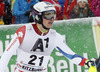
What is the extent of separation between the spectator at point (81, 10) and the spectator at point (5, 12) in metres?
1.39

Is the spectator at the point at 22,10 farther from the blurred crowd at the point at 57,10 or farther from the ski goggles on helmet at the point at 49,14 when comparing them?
the ski goggles on helmet at the point at 49,14

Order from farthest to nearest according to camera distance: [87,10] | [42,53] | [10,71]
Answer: [87,10] → [10,71] → [42,53]

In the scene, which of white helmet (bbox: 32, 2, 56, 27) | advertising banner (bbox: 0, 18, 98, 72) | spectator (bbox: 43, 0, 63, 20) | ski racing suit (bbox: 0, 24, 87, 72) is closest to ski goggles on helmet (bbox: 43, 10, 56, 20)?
white helmet (bbox: 32, 2, 56, 27)

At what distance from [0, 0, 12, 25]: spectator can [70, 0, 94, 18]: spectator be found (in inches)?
54.7

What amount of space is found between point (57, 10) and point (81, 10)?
0.57m

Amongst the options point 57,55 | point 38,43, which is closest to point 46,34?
point 38,43

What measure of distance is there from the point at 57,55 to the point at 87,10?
4.17 feet

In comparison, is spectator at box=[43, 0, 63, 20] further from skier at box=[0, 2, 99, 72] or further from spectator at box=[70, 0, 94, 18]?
skier at box=[0, 2, 99, 72]

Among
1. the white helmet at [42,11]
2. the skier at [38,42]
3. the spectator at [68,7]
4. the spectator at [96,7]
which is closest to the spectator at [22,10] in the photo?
the spectator at [68,7]

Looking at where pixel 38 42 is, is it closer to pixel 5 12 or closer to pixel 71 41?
pixel 71 41

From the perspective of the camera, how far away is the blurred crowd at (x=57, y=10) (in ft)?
22.4

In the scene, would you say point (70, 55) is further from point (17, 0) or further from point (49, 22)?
point (17, 0)

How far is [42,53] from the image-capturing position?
4.66 metres

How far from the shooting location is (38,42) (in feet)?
15.1
